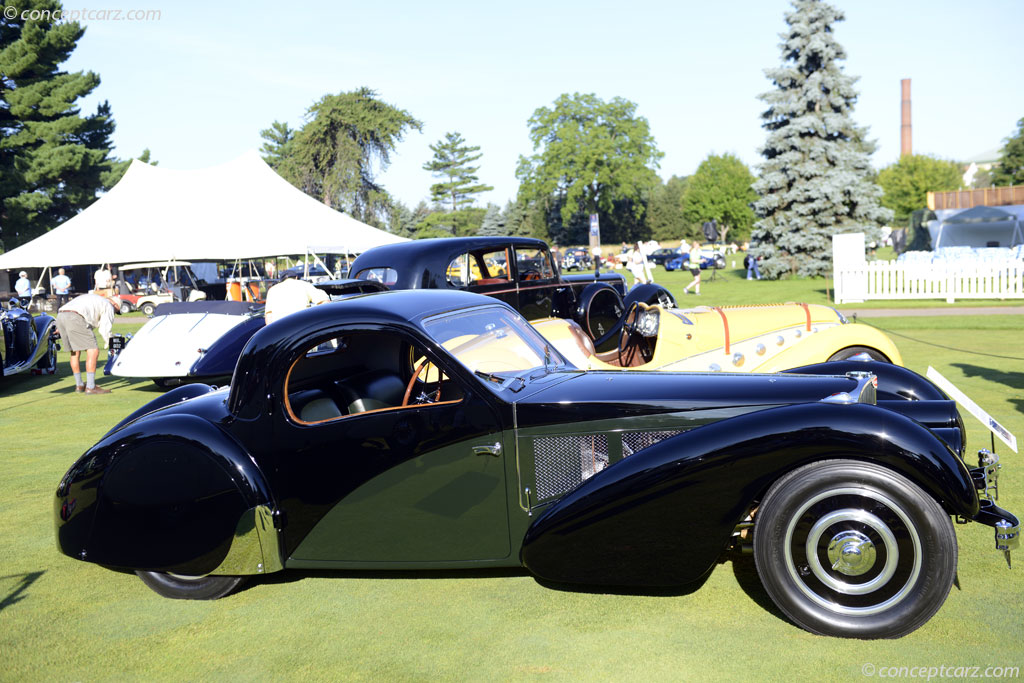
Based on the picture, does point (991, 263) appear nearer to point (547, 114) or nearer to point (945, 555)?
point (945, 555)

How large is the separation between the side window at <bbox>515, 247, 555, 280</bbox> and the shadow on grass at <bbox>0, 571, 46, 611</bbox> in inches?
269

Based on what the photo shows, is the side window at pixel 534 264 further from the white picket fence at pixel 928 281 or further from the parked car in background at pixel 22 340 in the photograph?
the white picket fence at pixel 928 281

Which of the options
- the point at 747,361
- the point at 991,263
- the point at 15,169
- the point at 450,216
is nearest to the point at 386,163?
the point at 450,216

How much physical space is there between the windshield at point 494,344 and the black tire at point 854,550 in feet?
4.63

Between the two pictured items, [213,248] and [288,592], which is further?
[213,248]

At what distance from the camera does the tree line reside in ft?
106

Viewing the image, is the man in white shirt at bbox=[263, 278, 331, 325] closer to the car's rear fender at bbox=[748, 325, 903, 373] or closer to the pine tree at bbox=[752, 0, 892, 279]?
the car's rear fender at bbox=[748, 325, 903, 373]

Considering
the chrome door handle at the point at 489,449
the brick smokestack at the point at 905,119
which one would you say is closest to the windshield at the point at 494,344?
the chrome door handle at the point at 489,449

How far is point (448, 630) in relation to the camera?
12.0 feet

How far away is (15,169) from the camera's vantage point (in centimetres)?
4309

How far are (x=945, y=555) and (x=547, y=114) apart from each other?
78.7m

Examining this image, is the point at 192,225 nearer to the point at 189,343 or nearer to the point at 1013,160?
the point at 189,343

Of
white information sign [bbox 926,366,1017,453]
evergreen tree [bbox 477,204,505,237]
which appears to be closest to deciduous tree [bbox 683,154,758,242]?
evergreen tree [bbox 477,204,505,237]

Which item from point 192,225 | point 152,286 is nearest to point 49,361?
point 192,225
